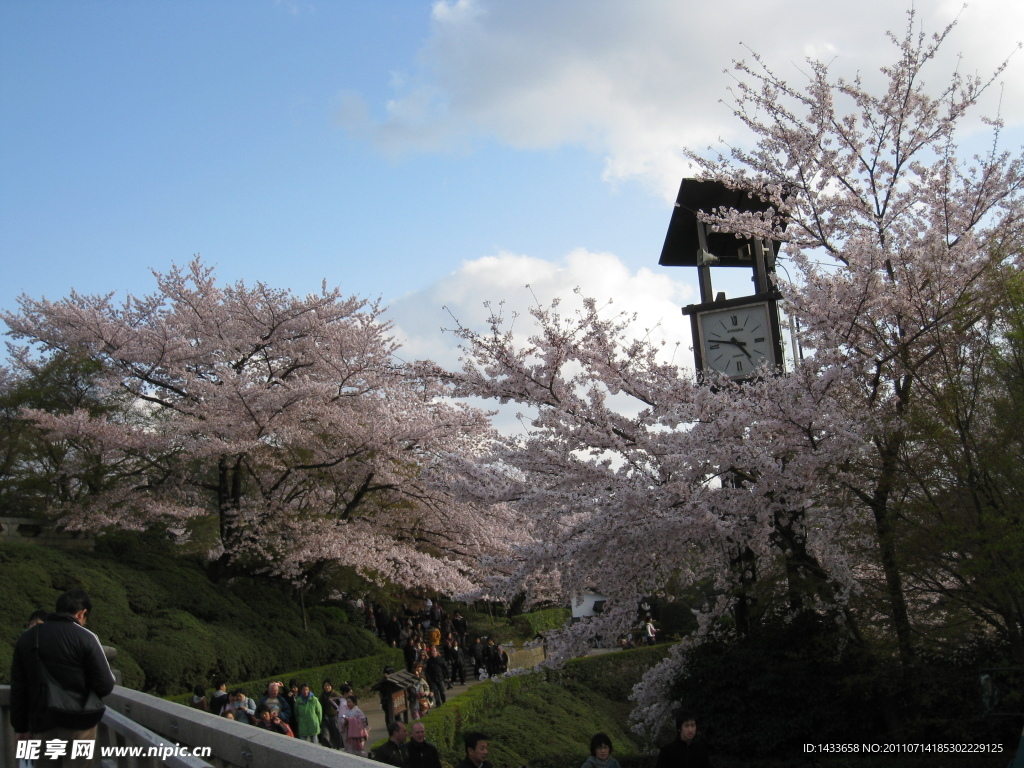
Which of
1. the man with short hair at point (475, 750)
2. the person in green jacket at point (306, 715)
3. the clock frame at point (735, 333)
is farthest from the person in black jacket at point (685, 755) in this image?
the person in green jacket at point (306, 715)

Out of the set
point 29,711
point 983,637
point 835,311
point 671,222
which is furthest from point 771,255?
point 29,711

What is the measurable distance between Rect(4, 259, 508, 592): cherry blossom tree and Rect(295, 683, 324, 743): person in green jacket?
222 inches

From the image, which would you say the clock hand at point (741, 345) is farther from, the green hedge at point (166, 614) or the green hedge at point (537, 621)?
the green hedge at point (537, 621)

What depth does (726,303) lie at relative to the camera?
10.5 m

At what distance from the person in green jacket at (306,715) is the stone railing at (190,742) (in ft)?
19.2

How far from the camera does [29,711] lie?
168 inches

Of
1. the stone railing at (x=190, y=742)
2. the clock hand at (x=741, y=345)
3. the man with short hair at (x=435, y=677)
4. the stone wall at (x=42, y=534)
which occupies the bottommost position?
the man with short hair at (x=435, y=677)

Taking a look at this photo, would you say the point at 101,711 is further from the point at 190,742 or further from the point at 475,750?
the point at 475,750

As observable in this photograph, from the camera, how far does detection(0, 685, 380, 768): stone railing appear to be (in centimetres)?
321

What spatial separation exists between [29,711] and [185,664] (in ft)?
34.2

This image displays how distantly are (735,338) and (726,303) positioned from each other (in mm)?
454

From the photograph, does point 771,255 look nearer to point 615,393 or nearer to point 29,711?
point 615,393

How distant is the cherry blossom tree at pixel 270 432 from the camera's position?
16953mm

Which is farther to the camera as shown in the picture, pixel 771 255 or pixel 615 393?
pixel 771 255
